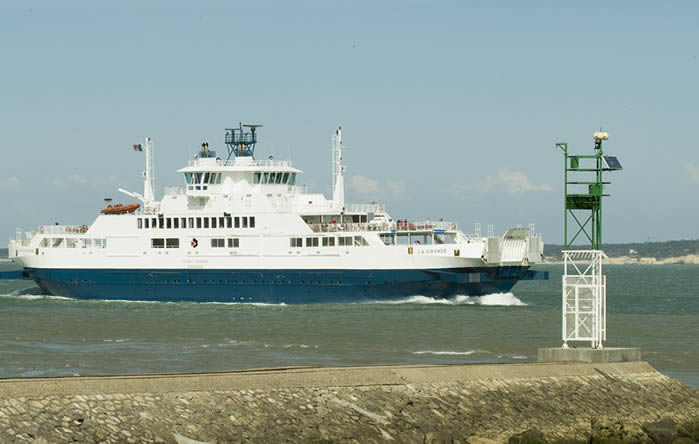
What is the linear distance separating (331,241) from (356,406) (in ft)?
89.6

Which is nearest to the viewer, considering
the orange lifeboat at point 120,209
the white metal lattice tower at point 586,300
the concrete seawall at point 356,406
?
the concrete seawall at point 356,406

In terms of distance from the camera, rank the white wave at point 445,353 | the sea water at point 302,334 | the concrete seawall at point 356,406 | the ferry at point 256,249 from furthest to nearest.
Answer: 1. the ferry at point 256,249
2. the white wave at point 445,353
3. the sea water at point 302,334
4. the concrete seawall at point 356,406

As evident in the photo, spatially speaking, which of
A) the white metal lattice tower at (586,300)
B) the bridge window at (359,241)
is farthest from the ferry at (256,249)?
the white metal lattice tower at (586,300)

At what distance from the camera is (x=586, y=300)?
1997cm

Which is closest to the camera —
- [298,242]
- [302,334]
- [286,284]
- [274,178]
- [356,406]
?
[356,406]

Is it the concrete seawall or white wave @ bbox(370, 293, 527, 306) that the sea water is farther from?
the concrete seawall

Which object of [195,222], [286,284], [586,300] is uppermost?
[195,222]

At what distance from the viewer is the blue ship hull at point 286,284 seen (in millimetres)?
41625

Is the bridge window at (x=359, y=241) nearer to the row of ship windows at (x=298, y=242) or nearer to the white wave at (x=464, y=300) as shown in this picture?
the row of ship windows at (x=298, y=242)

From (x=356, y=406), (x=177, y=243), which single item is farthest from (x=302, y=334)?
(x=356, y=406)

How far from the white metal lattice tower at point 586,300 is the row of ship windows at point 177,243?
2505 centimetres

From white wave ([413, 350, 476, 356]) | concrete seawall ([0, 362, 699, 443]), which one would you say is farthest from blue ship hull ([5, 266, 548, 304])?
concrete seawall ([0, 362, 699, 443])

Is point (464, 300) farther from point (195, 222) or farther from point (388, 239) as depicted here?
point (195, 222)

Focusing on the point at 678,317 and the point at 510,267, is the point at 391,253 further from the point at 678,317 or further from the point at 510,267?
the point at 678,317
